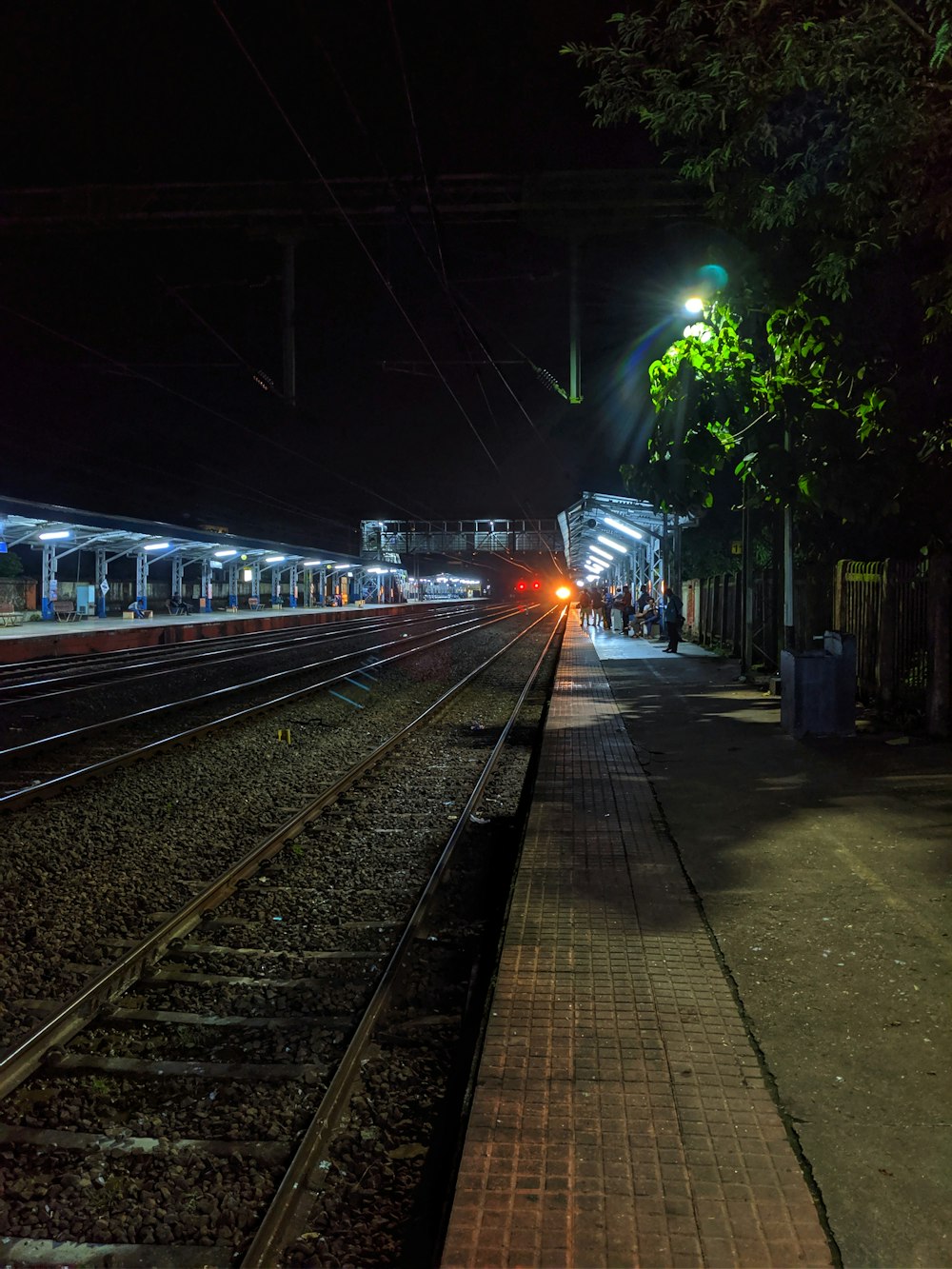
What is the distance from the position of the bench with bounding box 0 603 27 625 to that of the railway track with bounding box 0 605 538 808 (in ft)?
52.1

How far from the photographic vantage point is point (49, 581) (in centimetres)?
3581

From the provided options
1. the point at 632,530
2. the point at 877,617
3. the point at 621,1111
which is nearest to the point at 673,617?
the point at 632,530

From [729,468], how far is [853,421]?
50.4 feet

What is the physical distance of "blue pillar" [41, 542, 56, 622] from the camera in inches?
1342

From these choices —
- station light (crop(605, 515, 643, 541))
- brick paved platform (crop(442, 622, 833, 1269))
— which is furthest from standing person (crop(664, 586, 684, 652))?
brick paved platform (crop(442, 622, 833, 1269))

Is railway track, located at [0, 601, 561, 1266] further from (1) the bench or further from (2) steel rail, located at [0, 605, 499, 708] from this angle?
(1) the bench

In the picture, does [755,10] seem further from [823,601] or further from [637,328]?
[823,601]

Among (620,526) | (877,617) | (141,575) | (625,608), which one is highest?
(620,526)

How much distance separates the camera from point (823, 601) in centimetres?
1445

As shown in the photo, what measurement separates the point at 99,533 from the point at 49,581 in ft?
15.7

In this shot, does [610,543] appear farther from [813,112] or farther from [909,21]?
[909,21]

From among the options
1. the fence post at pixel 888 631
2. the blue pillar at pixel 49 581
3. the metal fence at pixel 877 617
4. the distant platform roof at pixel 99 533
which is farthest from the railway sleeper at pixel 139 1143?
the blue pillar at pixel 49 581

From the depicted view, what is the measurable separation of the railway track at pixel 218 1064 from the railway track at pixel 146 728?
3.57m

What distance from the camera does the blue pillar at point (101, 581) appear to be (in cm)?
3831
